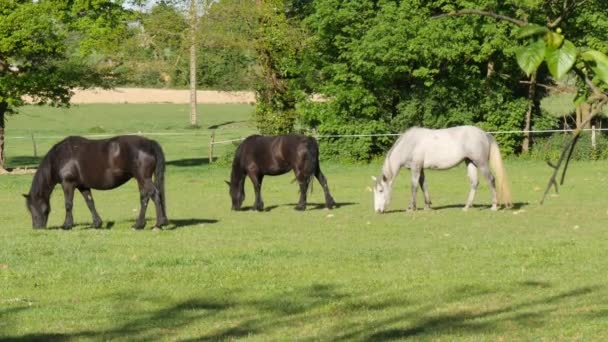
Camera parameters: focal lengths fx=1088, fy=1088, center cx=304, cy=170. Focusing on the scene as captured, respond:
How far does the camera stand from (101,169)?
61.7 feet

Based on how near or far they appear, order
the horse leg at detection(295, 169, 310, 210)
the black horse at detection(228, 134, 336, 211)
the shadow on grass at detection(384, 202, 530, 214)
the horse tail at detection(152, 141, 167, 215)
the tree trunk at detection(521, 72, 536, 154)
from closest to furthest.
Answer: the horse tail at detection(152, 141, 167, 215), the shadow on grass at detection(384, 202, 530, 214), the horse leg at detection(295, 169, 310, 210), the black horse at detection(228, 134, 336, 211), the tree trunk at detection(521, 72, 536, 154)

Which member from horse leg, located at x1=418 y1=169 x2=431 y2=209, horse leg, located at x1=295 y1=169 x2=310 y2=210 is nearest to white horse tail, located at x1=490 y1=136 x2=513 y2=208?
horse leg, located at x1=418 y1=169 x2=431 y2=209

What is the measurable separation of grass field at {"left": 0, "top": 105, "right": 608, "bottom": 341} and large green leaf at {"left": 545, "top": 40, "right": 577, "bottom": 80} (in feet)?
20.6

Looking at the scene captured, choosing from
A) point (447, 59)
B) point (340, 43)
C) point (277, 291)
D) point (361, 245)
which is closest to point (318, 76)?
point (340, 43)

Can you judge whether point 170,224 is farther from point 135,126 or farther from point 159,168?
point 135,126

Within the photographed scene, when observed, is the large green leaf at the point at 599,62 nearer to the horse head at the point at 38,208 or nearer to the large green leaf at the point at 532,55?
the large green leaf at the point at 532,55

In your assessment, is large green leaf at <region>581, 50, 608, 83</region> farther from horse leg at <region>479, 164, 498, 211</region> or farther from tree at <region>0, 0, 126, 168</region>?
tree at <region>0, 0, 126, 168</region>

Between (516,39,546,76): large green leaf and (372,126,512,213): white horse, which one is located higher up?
(516,39,546,76): large green leaf

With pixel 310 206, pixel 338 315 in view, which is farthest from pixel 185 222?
pixel 338 315

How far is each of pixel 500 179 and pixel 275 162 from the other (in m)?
5.11

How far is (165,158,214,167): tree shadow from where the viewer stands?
40091mm

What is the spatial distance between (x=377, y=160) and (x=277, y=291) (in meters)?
25.3

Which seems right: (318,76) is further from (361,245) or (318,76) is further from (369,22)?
(361,245)

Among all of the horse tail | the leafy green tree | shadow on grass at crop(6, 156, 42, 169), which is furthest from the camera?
shadow on grass at crop(6, 156, 42, 169)
